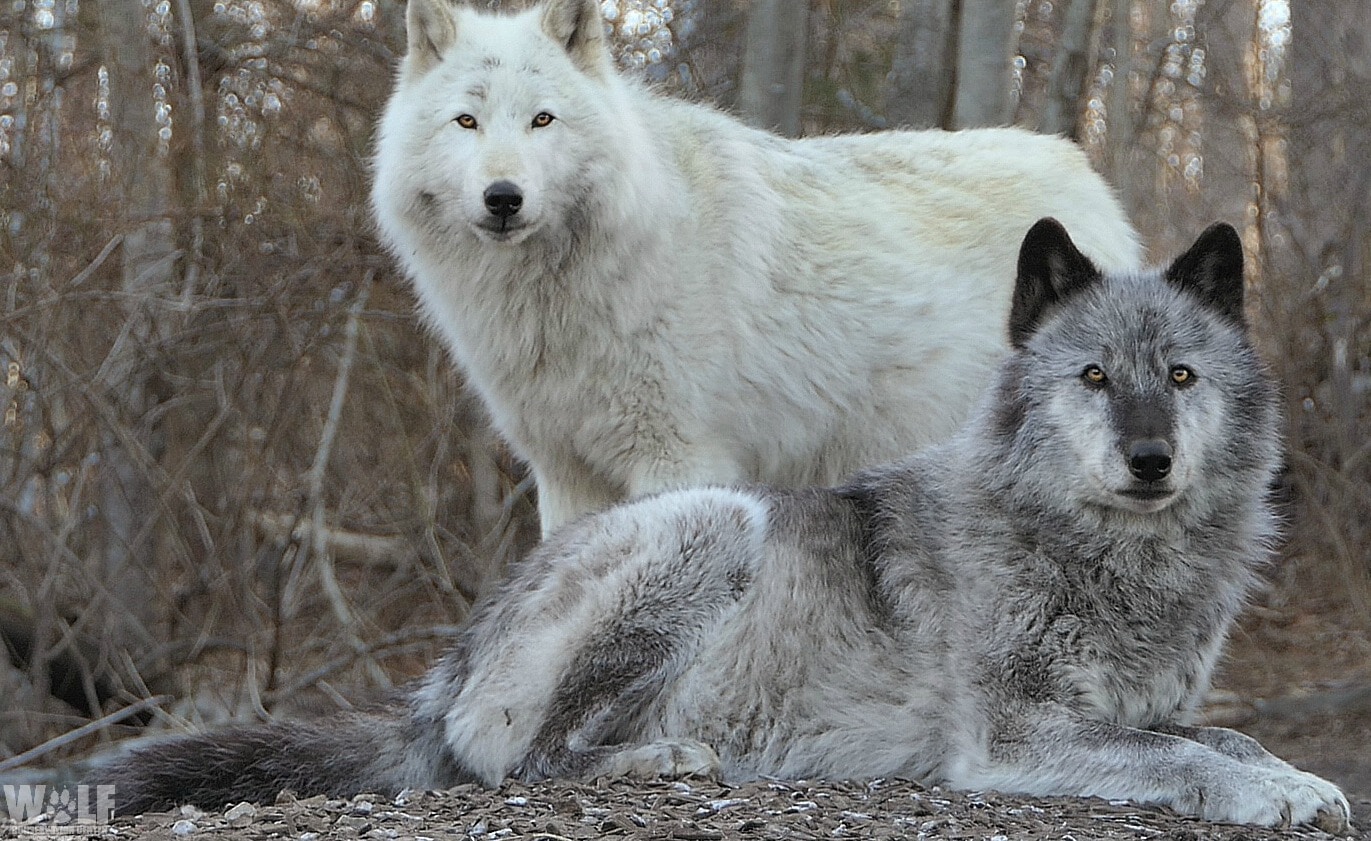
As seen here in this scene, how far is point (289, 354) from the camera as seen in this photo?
899 cm

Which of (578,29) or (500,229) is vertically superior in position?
(578,29)

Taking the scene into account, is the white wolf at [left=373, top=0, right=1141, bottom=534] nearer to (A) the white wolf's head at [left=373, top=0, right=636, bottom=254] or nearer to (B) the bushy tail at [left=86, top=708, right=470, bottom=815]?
(A) the white wolf's head at [left=373, top=0, right=636, bottom=254]

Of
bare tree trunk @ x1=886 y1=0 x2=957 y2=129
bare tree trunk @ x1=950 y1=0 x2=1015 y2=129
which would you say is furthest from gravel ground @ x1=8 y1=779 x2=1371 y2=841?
bare tree trunk @ x1=886 y1=0 x2=957 y2=129

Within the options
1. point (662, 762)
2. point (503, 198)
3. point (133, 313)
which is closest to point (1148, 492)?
point (662, 762)

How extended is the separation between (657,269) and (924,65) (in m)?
3.13

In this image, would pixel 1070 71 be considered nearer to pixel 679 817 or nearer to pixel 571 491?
pixel 571 491

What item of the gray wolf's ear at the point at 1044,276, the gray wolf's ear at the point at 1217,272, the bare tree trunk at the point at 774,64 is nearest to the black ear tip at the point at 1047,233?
the gray wolf's ear at the point at 1044,276

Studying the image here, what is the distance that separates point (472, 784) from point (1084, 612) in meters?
2.07

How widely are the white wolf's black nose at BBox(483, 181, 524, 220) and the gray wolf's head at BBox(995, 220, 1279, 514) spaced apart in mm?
2038

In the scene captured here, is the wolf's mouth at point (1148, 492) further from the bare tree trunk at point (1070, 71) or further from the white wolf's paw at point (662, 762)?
the bare tree trunk at point (1070, 71)

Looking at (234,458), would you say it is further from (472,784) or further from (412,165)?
(472,784)

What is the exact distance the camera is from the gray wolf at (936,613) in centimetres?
452

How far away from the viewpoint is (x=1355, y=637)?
9852 millimetres

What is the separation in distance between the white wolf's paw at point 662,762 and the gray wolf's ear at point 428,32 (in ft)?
11.2
